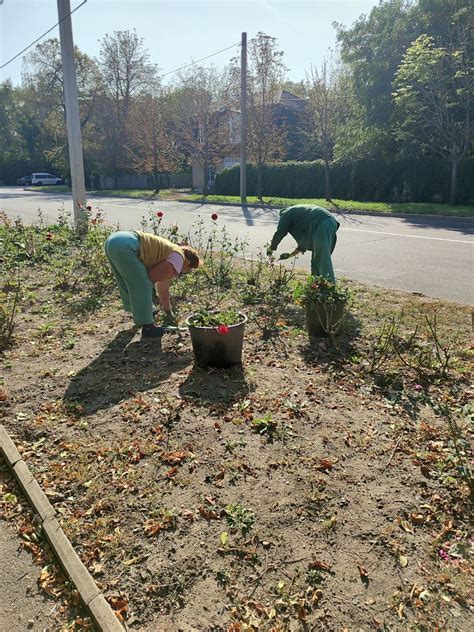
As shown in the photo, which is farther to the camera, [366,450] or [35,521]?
[366,450]

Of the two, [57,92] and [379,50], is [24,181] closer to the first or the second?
[57,92]

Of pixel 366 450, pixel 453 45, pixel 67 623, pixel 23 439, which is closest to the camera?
pixel 67 623

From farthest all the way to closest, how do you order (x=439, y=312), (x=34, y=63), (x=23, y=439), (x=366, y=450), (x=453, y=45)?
(x=34, y=63)
(x=453, y=45)
(x=439, y=312)
(x=23, y=439)
(x=366, y=450)

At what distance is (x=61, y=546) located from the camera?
232 cm

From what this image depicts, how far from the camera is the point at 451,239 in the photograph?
11.6 metres

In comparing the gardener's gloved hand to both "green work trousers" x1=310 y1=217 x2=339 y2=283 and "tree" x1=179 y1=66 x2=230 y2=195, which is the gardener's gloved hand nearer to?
"green work trousers" x1=310 y1=217 x2=339 y2=283

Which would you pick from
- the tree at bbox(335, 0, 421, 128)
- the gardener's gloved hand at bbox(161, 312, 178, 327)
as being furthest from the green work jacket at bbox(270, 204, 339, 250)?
the tree at bbox(335, 0, 421, 128)

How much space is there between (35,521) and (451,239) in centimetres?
1129

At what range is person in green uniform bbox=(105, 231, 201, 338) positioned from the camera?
15.3ft

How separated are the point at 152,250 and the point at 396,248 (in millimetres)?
7246

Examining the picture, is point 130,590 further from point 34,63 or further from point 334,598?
point 34,63

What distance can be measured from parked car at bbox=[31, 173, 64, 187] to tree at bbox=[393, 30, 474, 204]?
44.6 metres

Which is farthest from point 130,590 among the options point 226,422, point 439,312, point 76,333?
point 439,312

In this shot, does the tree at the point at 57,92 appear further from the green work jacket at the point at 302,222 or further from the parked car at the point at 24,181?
the green work jacket at the point at 302,222
